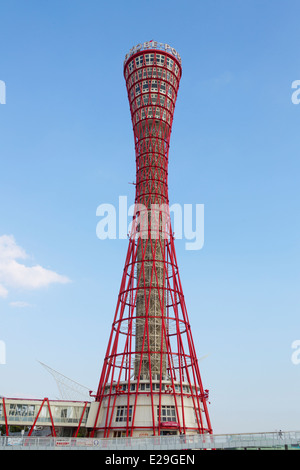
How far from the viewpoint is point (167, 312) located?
6362cm

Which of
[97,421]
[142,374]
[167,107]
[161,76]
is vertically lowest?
[97,421]

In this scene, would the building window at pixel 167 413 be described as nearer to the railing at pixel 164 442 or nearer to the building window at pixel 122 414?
the building window at pixel 122 414

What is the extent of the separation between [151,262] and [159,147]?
19723 millimetres

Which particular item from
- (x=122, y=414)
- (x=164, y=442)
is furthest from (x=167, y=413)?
(x=164, y=442)

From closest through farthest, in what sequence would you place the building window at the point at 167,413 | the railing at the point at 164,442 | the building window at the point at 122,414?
the railing at the point at 164,442
the building window at the point at 167,413
the building window at the point at 122,414

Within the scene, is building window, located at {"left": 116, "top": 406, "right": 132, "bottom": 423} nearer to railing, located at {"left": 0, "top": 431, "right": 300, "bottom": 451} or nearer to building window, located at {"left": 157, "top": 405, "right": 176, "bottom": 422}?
building window, located at {"left": 157, "top": 405, "right": 176, "bottom": 422}

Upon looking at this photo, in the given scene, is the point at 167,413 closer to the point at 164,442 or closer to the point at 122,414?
the point at 122,414

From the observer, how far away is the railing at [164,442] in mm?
37094

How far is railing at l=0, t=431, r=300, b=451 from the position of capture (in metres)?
37.1

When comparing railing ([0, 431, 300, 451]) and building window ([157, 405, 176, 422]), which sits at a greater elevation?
building window ([157, 405, 176, 422])

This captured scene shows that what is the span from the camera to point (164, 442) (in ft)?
122

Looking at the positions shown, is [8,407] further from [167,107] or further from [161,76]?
[161,76]
